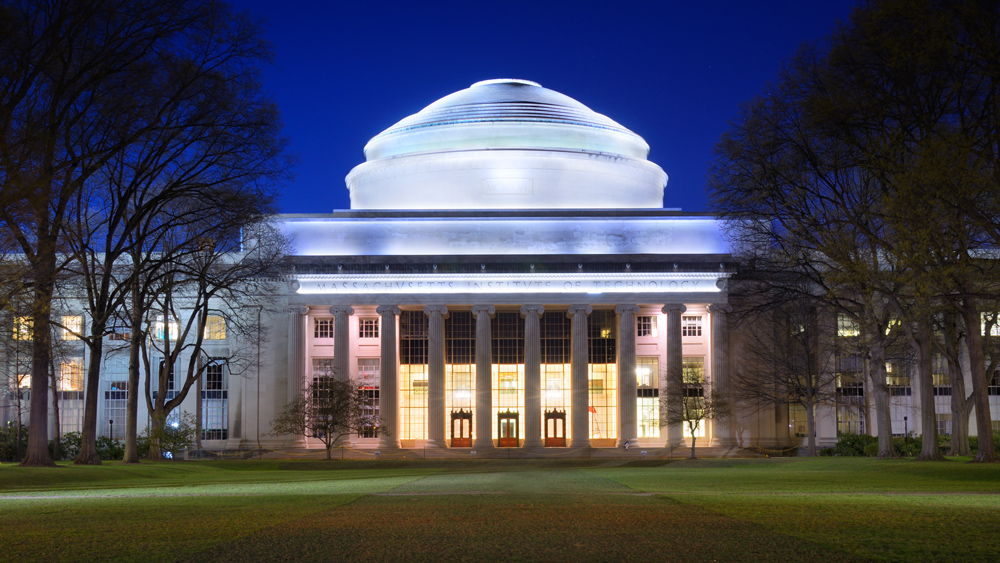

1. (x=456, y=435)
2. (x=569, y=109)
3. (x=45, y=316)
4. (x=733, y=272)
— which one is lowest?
(x=456, y=435)

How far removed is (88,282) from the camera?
3716cm

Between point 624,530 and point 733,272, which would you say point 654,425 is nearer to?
point 733,272

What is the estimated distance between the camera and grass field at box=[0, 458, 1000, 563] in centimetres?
1369

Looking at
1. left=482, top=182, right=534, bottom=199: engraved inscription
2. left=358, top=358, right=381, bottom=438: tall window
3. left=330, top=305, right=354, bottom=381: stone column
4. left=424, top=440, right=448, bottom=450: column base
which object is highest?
left=482, top=182, right=534, bottom=199: engraved inscription

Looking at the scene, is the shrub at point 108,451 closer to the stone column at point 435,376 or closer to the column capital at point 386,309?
the column capital at point 386,309

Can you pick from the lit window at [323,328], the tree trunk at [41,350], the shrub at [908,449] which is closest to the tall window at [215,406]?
the lit window at [323,328]

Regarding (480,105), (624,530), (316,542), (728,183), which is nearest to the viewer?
(316,542)

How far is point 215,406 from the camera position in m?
75.4

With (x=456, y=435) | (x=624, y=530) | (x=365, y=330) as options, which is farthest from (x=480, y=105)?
(x=624, y=530)

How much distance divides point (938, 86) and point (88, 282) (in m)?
31.1

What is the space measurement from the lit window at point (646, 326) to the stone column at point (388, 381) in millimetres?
18513

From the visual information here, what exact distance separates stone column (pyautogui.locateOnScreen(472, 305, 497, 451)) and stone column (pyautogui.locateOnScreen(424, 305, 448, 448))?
253 cm

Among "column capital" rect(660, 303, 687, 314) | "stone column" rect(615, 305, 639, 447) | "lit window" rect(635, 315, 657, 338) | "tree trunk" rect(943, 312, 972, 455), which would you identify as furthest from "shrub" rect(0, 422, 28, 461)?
"tree trunk" rect(943, 312, 972, 455)

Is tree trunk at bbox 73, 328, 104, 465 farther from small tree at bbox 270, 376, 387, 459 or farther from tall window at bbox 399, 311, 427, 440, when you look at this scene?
tall window at bbox 399, 311, 427, 440
